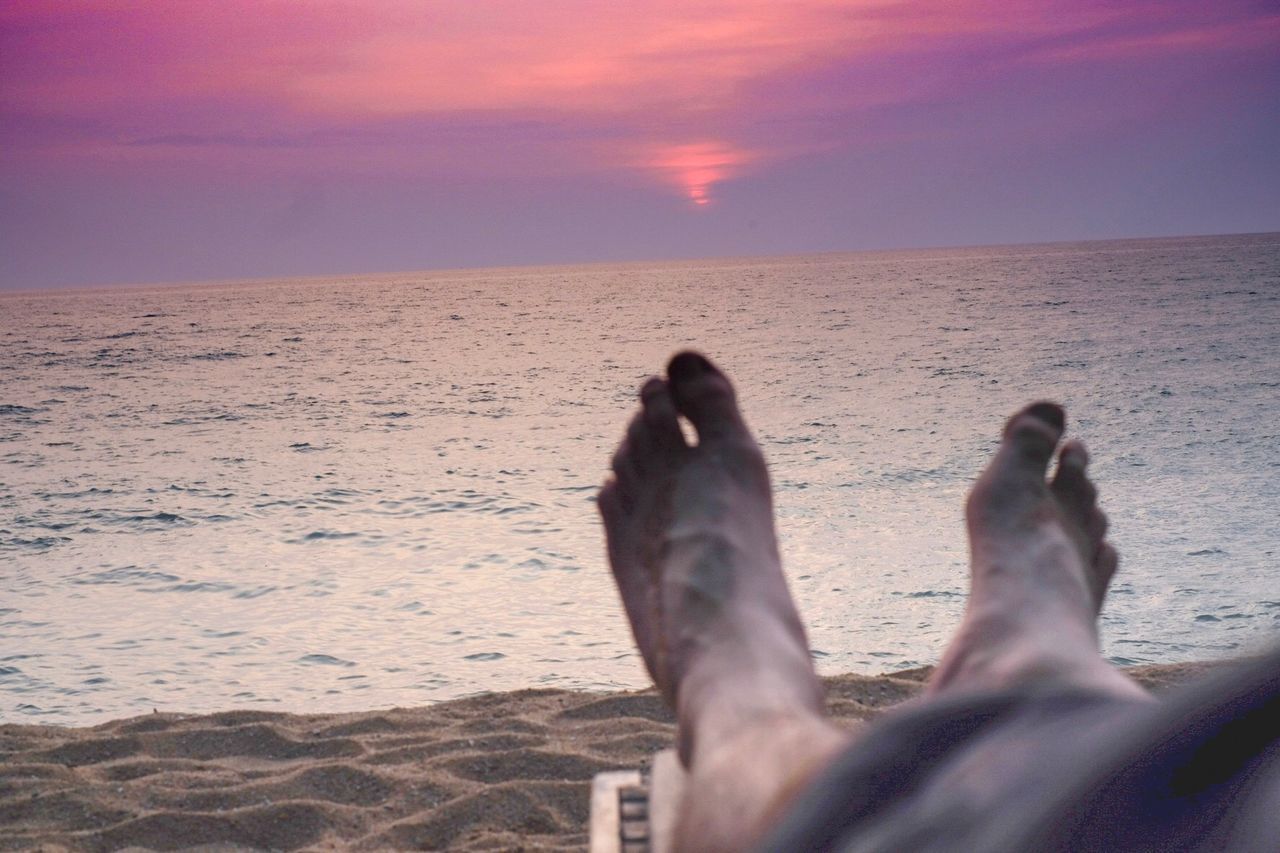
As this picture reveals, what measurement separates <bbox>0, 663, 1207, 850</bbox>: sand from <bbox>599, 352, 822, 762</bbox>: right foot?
64 cm

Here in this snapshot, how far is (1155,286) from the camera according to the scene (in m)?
36.3

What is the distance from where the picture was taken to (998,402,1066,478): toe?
1.84 m

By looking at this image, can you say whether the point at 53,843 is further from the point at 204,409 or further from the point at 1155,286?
the point at 1155,286

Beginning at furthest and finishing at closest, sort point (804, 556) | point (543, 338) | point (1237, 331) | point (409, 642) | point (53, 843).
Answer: point (543, 338) → point (1237, 331) → point (804, 556) → point (409, 642) → point (53, 843)

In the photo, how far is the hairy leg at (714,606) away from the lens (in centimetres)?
79

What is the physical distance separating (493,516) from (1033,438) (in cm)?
451

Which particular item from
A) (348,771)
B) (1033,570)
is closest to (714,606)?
(1033,570)

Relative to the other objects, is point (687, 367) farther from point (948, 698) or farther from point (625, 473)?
point (948, 698)

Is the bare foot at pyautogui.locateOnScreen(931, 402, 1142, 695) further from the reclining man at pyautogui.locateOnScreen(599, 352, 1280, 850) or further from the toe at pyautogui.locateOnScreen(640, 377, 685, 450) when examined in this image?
the toe at pyautogui.locateOnScreen(640, 377, 685, 450)

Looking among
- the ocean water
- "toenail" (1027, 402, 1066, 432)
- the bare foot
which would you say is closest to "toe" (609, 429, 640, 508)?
the bare foot

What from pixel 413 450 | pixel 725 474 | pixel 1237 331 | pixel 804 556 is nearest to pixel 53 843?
pixel 725 474

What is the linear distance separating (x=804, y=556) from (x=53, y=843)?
3402 millimetres

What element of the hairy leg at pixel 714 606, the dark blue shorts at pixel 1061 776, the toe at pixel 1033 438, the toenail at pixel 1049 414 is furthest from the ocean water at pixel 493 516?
the toenail at pixel 1049 414

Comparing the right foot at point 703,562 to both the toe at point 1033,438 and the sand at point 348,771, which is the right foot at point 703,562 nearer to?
the toe at point 1033,438
